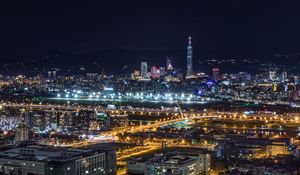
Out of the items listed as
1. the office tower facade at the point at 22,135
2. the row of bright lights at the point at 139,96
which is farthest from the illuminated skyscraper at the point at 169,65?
the office tower facade at the point at 22,135

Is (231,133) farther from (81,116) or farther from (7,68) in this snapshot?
(7,68)

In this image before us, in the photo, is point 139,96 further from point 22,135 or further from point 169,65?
point 22,135

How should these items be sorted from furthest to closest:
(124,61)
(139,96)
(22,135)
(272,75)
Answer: (124,61) → (272,75) → (139,96) → (22,135)

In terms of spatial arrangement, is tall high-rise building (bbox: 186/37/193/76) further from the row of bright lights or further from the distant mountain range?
the row of bright lights

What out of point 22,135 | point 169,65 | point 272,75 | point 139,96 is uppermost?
point 169,65

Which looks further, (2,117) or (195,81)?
(195,81)

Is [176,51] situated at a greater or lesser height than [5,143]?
greater

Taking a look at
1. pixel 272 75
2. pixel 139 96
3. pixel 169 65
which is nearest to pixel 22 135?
pixel 139 96

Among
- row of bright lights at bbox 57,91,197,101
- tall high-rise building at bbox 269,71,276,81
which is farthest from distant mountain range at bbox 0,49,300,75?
row of bright lights at bbox 57,91,197,101

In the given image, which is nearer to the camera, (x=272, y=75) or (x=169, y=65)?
(x=272, y=75)

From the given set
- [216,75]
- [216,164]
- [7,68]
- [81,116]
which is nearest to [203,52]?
[216,75]

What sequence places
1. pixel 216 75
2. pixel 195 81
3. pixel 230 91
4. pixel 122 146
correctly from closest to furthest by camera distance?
pixel 122 146, pixel 230 91, pixel 195 81, pixel 216 75
